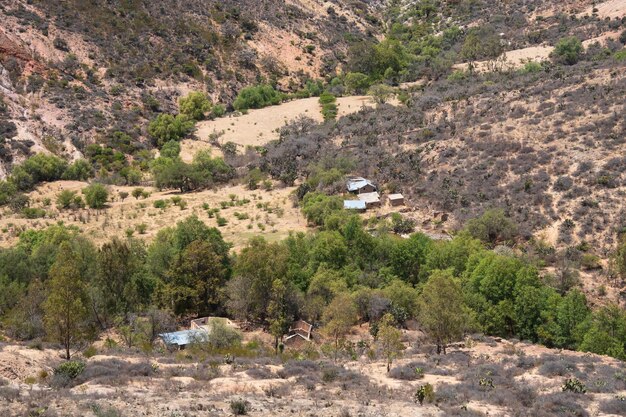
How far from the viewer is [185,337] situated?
30625 millimetres

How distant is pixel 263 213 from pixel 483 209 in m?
15.9

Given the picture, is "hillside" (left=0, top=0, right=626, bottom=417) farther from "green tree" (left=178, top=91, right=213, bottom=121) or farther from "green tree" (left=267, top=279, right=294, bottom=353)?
"green tree" (left=178, top=91, right=213, bottom=121)

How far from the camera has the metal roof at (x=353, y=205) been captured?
49291 millimetres

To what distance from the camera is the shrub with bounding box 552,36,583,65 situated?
7725 cm

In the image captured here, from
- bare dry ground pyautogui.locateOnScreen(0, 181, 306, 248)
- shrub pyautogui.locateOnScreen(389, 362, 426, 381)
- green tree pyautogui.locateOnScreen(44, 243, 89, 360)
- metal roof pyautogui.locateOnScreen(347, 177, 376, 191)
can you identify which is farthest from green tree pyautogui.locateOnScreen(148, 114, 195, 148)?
shrub pyautogui.locateOnScreen(389, 362, 426, 381)

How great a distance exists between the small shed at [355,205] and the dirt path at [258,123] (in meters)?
22.3

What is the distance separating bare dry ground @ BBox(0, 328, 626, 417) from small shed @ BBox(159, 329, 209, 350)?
2290 millimetres

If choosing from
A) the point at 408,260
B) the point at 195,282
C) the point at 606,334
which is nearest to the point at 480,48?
the point at 408,260

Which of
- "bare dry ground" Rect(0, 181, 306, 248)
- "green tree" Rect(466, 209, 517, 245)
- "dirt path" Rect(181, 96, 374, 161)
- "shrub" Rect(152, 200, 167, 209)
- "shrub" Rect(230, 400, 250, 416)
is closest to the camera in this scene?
"shrub" Rect(230, 400, 250, 416)

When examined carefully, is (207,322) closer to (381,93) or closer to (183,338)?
(183,338)

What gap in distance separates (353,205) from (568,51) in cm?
4271

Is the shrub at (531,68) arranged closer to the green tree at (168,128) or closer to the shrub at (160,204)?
the green tree at (168,128)

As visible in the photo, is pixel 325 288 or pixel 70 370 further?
pixel 325 288

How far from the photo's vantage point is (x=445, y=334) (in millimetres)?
28750
